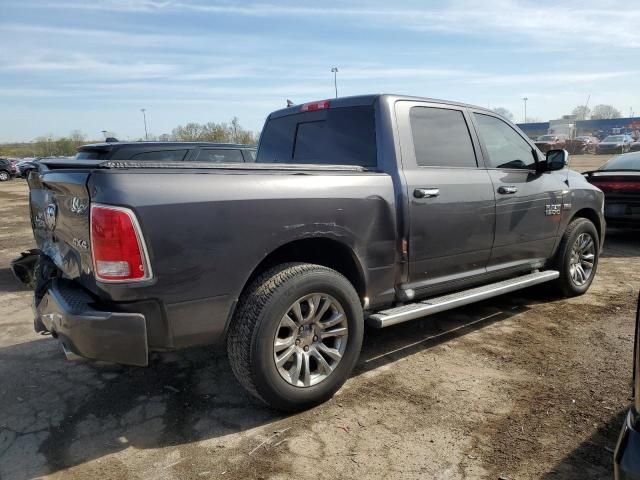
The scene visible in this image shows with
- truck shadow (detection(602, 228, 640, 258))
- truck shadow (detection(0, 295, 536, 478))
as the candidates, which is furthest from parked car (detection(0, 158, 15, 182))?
truck shadow (detection(602, 228, 640, 258))

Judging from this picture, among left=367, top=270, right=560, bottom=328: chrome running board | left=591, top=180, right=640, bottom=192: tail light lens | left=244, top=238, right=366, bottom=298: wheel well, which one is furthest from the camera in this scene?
left=591, top=180, right=640, bottom=192: tail light lens

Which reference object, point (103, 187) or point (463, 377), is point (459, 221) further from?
point (103, 187)

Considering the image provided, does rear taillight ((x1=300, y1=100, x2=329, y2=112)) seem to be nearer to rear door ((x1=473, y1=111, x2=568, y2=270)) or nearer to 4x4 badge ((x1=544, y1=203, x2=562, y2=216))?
rear door ((x1=473, y1=111, x2=568, y2=270))

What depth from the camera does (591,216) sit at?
5.68 metres

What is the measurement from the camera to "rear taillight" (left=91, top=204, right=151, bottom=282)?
250cm

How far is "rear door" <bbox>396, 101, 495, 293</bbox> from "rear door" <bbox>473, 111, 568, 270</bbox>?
0.17 meters

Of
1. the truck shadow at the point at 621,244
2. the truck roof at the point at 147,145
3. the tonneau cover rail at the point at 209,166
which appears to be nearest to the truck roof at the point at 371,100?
the tonneau cover rail at the point at 209,166

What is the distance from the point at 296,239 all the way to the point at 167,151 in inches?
195

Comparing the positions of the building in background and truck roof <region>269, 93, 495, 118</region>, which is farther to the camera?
the building in background

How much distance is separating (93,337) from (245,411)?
1.11 meters

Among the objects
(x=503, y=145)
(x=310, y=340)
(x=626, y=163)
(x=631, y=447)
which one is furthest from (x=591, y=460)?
(x=626, y=163)

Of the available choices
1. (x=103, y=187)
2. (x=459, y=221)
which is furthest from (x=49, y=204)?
(x=459, y=221)

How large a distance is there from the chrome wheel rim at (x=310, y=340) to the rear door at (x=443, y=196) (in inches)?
29.5

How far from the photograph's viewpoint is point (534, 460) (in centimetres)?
268
